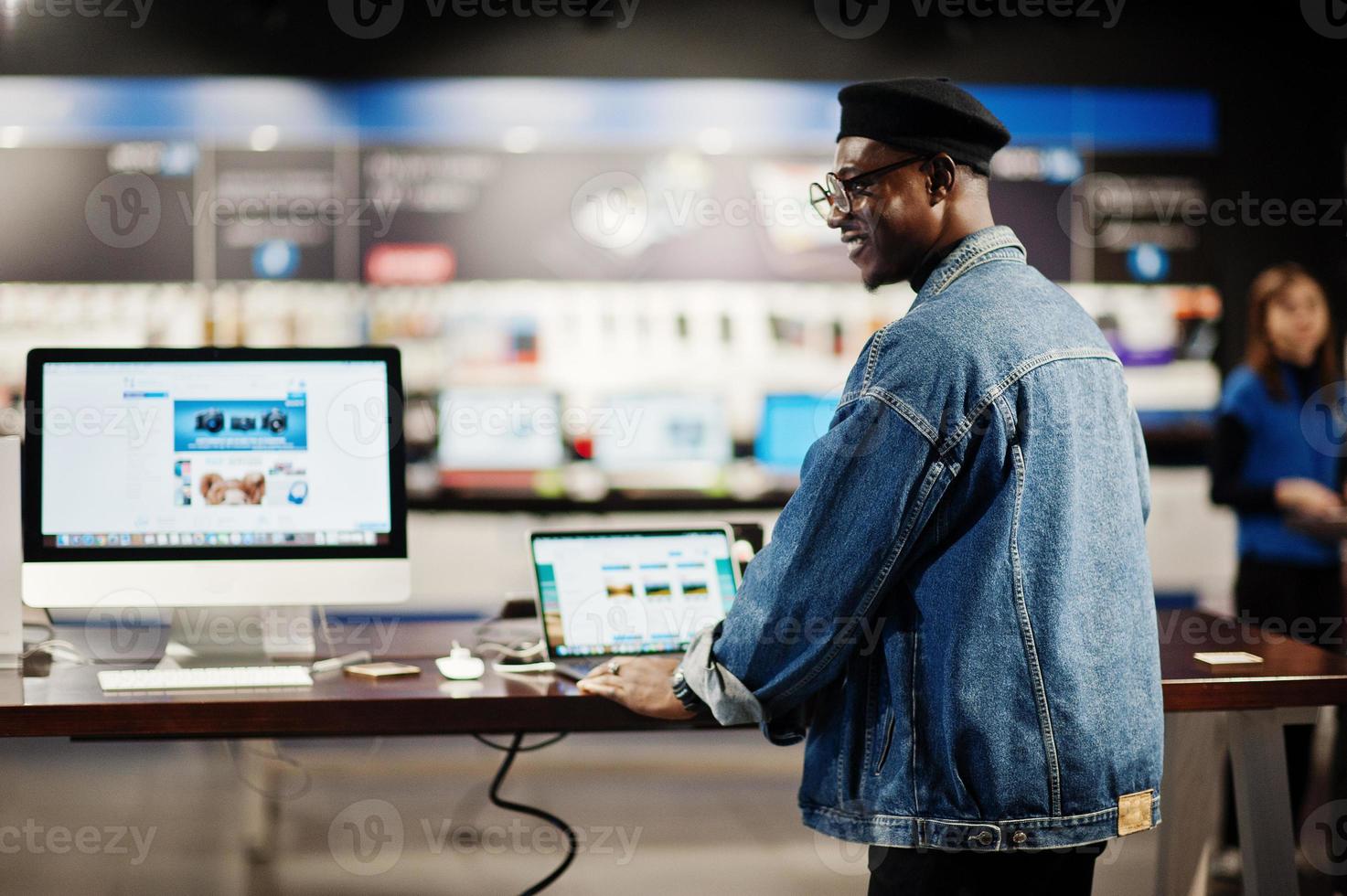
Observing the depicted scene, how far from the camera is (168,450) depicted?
7.27ft

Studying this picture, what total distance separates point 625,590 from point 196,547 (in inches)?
30.8

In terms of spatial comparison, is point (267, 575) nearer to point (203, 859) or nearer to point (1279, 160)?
point (203, 859)

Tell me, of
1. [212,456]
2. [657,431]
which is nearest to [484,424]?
[657,431]

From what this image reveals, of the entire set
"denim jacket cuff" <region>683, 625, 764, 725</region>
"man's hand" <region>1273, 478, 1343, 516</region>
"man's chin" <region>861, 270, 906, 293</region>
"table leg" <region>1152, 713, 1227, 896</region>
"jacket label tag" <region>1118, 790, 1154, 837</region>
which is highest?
"man's chin" <region>861, 270, 906, 293</region>

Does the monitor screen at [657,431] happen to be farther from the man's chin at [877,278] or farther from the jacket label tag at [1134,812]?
the jacket label tag at [1134,812]

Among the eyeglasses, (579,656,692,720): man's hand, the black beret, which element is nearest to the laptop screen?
(579,656,692,720): man's hand

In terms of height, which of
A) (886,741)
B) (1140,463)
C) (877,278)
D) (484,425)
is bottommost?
(886,741)

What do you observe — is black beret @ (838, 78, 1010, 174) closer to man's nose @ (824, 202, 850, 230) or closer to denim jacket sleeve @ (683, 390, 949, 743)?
man's nose @ (824, 202, 850, 230)

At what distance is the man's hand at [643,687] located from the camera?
1.73 m

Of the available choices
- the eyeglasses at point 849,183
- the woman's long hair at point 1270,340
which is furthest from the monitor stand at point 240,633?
the woman's long hair at point 1270,340

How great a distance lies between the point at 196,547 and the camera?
220 centimetres

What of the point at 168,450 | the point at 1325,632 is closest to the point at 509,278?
the point at 168,450

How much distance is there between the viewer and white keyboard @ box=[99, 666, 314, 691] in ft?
6.21

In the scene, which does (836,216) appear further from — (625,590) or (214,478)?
(214,478)
